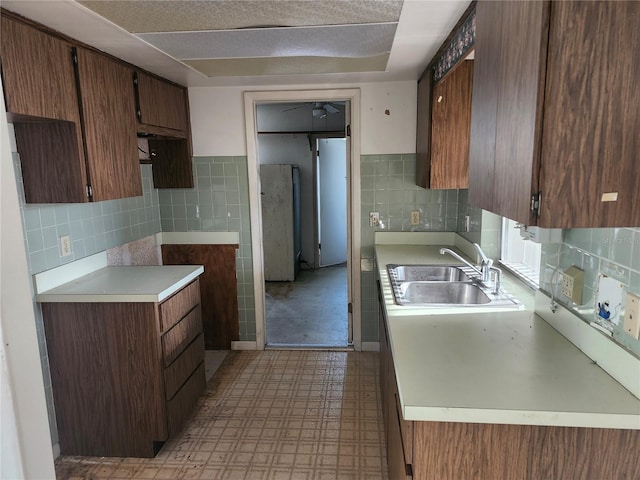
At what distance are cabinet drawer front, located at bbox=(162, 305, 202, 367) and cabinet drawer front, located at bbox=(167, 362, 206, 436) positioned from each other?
234 millimetres

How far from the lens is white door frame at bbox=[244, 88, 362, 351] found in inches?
126

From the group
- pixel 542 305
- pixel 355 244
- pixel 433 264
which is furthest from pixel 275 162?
pixel 542 305

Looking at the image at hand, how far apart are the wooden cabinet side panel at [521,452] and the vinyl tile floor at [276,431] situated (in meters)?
1.07

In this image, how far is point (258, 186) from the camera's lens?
11.0 feet

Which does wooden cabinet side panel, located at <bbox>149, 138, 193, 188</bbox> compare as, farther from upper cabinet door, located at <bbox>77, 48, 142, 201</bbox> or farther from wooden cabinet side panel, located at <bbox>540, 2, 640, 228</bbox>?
wooden cabinet side panel, located at <bbox>540, 2, 640, 228</bbox>

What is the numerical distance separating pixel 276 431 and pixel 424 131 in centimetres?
208

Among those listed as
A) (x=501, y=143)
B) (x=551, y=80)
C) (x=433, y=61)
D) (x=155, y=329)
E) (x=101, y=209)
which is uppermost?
(x=433, y=61)

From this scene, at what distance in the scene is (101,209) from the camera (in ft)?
8.81

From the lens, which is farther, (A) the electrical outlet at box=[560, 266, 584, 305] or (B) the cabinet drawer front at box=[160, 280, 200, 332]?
(B) the cabinet drawer front at box=[160, 280, 200, 332]

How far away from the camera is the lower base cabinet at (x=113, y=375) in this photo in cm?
212

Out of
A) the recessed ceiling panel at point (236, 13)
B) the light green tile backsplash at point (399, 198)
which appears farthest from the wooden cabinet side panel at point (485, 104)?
the light green tile backsplash at point (399, 198)

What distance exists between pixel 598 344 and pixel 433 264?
1.34 m

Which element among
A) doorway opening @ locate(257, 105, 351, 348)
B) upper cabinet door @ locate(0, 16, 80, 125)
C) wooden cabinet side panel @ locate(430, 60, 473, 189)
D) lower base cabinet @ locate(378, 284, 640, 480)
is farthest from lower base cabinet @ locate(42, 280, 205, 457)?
doorway opening @ locate(257, 105, 351, 348)

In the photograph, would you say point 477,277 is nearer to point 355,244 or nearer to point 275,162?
point 355,244
